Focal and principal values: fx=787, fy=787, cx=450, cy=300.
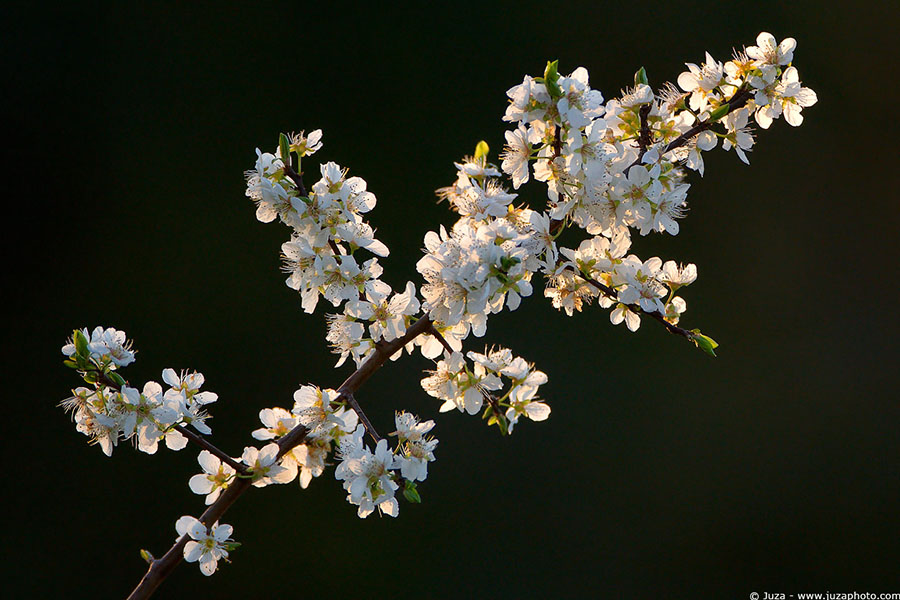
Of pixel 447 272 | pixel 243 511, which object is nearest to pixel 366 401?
pixel 243 511

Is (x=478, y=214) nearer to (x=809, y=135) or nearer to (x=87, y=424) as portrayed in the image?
(x=87, y=424)

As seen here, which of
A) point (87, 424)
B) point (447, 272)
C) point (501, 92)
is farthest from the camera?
point (501, 92)

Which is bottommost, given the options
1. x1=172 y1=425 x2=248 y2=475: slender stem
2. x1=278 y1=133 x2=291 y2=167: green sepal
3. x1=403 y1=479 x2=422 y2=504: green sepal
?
x1=172 y1=425 x2=248 y2=475: slender stem

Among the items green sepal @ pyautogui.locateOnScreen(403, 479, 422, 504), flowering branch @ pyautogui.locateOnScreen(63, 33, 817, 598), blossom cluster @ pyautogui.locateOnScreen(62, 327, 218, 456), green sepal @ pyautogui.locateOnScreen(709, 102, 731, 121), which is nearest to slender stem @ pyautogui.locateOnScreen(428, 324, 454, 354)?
flowering branch @ pyautogui.locateOnScreen(63, 33, 817, 598)

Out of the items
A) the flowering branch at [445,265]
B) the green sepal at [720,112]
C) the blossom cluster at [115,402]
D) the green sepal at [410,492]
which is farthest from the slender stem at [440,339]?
the green sepal at [720,112]

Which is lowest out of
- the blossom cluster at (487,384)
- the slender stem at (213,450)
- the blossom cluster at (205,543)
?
the blossom cluster at (205,543)

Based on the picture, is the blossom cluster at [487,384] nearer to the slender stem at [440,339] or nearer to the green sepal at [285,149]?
the slender stem at [440,339]

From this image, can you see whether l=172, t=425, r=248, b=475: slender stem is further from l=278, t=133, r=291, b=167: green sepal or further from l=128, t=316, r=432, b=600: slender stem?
l=278, t=133, r=291, b=167: green sepal

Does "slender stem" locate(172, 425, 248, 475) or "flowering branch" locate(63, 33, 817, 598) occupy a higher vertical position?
"flowering branch" locate(63, 33, 817, 598)
